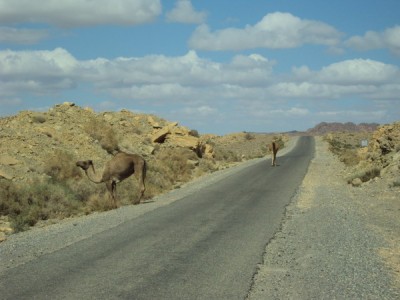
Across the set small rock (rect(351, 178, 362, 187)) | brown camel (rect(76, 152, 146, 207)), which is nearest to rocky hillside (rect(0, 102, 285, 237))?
brown camel (rect(76, 152, 146, 207))

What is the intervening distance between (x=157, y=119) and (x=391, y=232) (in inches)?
1595

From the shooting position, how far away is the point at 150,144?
41312 mm

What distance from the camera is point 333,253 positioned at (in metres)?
10.1

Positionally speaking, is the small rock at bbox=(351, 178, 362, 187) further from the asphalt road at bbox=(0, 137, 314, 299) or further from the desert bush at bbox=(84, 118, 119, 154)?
the desert bush at bbox=(84, 118, 119, 154)

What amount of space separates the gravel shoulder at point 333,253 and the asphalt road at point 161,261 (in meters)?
0.41

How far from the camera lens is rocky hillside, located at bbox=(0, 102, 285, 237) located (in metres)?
18.7

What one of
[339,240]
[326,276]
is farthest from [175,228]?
[326,276]

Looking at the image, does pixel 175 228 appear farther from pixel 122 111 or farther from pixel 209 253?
pixel 122 111

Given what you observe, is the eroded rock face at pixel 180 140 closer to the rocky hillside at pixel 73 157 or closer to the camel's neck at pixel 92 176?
the rocky hillside at pixel 73 157

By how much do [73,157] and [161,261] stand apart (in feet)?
66.0

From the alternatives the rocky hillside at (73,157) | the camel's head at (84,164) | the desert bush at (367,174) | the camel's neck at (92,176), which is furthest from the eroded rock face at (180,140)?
the camel's head at (84,164)

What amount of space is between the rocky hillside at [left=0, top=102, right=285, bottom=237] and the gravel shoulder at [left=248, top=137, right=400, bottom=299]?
26.7 ft

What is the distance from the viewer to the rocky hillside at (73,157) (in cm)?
1872

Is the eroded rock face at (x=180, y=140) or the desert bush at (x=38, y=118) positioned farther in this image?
the eroded rock face at (x=180, y=140)
